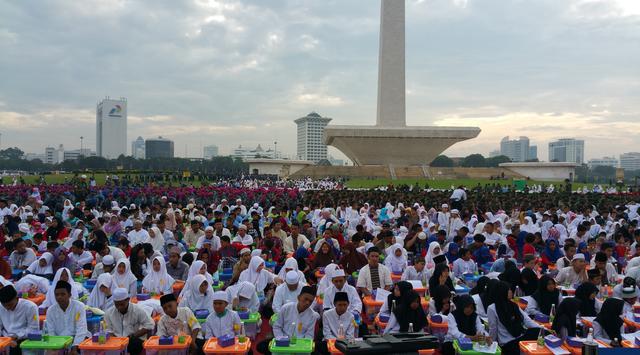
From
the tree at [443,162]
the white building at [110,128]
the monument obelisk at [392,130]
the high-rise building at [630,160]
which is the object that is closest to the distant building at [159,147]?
the white building at [110,128]

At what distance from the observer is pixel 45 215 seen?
12445 millimetres

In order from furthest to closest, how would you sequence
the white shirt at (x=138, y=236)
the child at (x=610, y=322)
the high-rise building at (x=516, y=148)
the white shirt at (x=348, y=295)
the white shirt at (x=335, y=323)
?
the high-rise building at (x=516, y=148) < the white shirt at (x=138, y=236) < the white shirt at (x=348, y=295) < the white shirt at (x=335, y=323) < the child at (x=610, y=322)

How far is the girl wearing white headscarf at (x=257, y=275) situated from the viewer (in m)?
6.75

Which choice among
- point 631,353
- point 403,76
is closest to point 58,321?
point 631,353

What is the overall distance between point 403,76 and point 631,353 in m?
40.8

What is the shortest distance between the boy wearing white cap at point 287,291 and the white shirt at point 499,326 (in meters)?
2.25

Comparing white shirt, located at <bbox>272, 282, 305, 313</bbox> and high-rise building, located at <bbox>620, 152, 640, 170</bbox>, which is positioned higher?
high-rise building, located at <bbox>620, 152, 640, 170</bbox>

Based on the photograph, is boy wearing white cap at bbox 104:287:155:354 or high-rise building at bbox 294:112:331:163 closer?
boy wearing white cap at bbox 104:287:155:354

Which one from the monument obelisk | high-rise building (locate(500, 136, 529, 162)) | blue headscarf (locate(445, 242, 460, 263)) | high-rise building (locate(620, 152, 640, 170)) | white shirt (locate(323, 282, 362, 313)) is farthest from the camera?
high-rise building (locate(500, 136, 529, 162))

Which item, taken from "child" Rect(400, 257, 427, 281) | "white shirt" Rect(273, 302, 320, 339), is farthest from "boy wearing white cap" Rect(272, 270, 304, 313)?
"child" Rect(400, 257, 427, 281)

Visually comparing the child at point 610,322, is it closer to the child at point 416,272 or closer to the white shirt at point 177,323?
the child at point 416,272

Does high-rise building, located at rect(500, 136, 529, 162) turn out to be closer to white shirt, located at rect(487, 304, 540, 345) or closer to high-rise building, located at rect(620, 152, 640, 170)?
high-rise building, located at rect(620, 152, 640, 170)

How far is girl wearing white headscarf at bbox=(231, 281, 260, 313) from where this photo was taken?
5809 mm

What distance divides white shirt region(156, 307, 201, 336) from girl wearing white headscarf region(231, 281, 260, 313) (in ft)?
2.60
